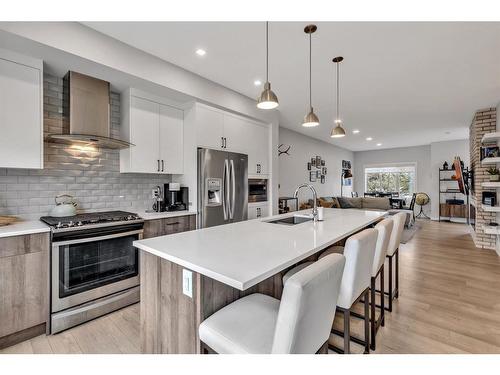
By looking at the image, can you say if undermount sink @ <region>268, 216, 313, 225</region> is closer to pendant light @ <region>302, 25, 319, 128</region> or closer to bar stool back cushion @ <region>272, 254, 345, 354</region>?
pendant light @ <region>302, 25, 319, 128</region>

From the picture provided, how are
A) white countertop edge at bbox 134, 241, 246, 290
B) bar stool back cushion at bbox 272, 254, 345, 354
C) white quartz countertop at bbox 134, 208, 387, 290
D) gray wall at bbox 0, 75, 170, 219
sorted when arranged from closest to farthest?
bar stool back cushion at bbox 272, 254, 345, 354
white countertop edge at bbox 134, 241, 246, 290
white quartz countertop at bbox 134, 208, 387, 290
gray wall at bbox 0, 75, 170, 219

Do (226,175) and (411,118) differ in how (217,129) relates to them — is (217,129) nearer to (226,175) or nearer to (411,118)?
(226,175)

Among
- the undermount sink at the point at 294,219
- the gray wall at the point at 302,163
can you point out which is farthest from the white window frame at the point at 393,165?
the undermount sink at the point at 294,219

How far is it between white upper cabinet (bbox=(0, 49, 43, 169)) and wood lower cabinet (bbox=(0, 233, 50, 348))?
0.71m

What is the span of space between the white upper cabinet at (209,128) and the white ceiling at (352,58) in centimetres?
45

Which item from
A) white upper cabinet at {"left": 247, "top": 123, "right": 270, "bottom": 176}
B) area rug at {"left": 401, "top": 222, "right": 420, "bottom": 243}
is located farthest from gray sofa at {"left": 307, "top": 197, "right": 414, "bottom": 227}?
white upper cabinet at {"left": 247, "top": 123, "right": 270, "bottom": 176}

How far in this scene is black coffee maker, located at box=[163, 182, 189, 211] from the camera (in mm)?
3325

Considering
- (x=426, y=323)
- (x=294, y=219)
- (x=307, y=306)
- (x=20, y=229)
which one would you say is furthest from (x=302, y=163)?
(x=307, y=306)

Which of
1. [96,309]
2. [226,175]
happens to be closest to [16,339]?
[96,309]

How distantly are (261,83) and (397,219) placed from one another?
2468mm

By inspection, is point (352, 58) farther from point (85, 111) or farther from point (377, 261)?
point (85, 111)

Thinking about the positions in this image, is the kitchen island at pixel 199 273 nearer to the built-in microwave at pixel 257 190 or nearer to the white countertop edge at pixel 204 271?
the white countertop edge at pixel 204 271

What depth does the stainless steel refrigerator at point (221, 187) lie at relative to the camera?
3289 mm

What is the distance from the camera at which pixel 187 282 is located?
127 centimetres
